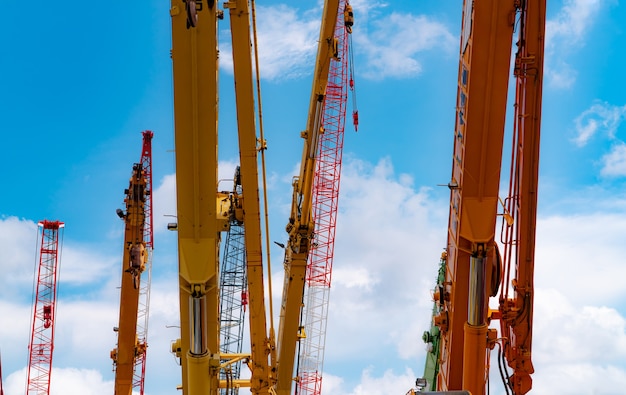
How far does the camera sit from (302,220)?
71.3 feet

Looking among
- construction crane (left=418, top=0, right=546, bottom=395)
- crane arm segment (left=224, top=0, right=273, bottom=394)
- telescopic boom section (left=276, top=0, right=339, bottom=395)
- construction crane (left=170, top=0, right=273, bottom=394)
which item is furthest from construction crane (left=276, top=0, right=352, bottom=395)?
construction crane (left=418, top=0, right=546, bottom=395)

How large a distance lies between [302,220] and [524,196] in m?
9.29

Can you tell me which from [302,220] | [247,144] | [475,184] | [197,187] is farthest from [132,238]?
[475,184]

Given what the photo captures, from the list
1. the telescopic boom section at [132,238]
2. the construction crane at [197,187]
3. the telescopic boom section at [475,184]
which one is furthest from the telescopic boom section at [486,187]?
the telescopic boom section at [132,238]

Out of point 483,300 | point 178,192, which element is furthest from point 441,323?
point 178,192

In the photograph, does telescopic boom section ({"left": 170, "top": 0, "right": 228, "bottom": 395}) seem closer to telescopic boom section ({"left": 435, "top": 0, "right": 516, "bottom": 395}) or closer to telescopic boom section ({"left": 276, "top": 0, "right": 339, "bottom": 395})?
telescopic boom section ({"left": 435, "top": 0, "right": 516, "bottom": 395})

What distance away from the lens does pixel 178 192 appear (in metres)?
12.1

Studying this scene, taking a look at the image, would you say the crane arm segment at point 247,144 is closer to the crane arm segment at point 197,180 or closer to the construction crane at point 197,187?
the construction crane at point 197,187

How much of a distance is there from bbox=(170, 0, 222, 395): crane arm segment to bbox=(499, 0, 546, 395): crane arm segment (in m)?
6.19

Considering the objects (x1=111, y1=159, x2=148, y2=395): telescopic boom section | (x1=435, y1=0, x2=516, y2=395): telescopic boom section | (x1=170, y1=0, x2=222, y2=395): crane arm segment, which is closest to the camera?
(x1=170, y1=0, x2=222, y2=395): crane arm segment

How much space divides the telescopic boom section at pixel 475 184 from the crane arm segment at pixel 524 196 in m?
1.20

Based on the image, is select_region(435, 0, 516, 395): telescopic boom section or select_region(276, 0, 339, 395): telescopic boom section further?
select_region(276, 0, 339, 395): telescopic boom section

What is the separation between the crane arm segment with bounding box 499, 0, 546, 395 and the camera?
43.1 feet

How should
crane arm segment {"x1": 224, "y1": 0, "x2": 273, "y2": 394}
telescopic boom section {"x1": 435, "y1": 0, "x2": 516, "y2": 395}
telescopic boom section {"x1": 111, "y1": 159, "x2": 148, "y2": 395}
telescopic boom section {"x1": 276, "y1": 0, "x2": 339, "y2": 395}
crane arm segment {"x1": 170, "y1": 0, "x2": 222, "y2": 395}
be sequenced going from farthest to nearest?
telescopic boom section {"x1": 111, "y1": 159, "x2": 148, "y2": 395} → telescopic boom section {"x1": 276, "y1": 0, "x2": 339, "y2": 395} → crane arm segment {"x1": 224, "y1": 0, "x2": 273, "y2": 394} → telescopic boom section {"x1": 435, "y1": 0, "x2": 516, "y2": 395} → crane arm segment {"x1": 170, "y1": 0, "x2": 222, "y2": 395}
